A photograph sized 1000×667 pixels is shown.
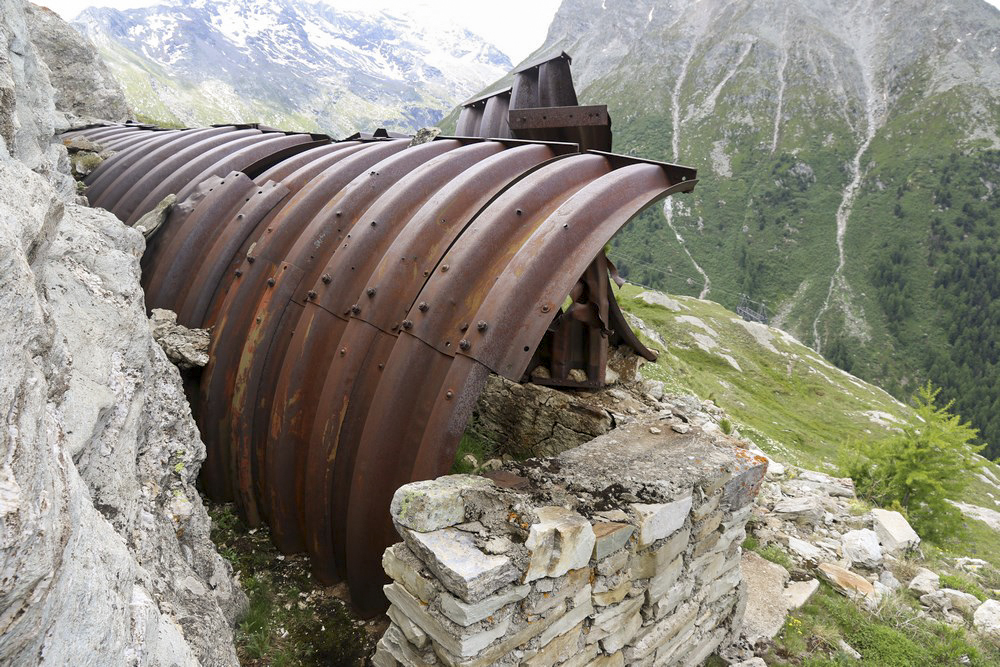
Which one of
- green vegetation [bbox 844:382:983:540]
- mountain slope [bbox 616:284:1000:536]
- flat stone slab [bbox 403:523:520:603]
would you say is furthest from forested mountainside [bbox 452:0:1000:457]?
flat stone slab [bbox 403:523:520:603]

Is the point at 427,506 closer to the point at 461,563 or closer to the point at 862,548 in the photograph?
the point at 461,563

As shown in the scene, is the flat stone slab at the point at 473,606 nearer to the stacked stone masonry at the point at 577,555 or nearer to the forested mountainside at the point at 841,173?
the stacked stone masonry at the point at 577,555

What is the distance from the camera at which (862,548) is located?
315 inches

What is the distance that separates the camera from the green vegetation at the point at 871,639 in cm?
582

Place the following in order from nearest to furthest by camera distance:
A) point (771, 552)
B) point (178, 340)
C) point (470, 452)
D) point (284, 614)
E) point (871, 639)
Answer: point (284, 614) → point (178, 340) → point (470, 452) → point (871, 639) → point (771, 552)

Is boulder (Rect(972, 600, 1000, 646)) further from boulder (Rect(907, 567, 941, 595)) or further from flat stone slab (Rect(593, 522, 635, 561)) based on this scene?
flat stone slab (Rect(593, 522, 635, 561))

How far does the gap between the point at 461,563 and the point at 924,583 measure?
27.2 feet

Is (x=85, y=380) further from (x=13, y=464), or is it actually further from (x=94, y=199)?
(x=94, y=199)

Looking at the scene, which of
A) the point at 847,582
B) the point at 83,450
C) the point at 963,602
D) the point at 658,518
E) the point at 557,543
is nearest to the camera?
the point at 83,450

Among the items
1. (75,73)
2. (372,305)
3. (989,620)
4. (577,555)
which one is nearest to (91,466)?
(372,305)

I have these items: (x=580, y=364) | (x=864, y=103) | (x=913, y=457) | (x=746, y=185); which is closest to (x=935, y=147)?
(x=864, y=103)

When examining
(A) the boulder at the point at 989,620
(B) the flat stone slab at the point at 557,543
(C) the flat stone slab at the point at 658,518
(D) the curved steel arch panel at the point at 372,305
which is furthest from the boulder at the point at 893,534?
(B) the flat stone slab at the point at 557,543

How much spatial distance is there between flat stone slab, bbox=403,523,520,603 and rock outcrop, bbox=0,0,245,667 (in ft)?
4.01

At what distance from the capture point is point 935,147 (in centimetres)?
12419
